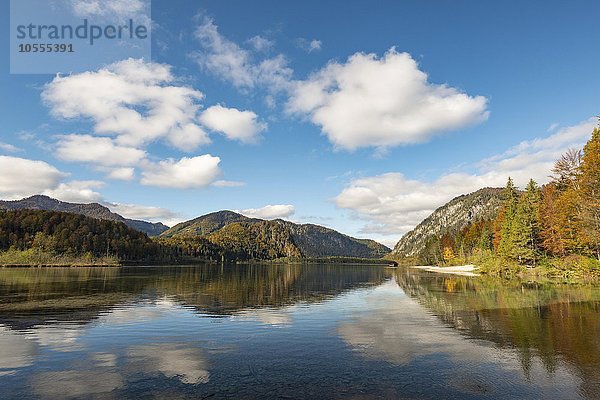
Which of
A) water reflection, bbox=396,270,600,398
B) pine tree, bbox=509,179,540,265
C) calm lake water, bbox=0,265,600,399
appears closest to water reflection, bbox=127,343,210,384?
calm lake water, bbox=0,265,600,399

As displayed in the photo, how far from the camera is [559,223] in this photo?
69688mm

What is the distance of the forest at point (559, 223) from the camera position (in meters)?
58.0

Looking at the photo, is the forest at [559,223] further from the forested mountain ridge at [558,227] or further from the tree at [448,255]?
the tree at [448,255]

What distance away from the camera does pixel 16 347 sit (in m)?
19.8

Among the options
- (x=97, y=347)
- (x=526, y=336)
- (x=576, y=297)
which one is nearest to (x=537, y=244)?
(x=576, y=297)

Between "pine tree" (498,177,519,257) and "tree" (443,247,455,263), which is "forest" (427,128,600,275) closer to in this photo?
"pine tree" (498,177,519,257)

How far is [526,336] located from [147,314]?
90.2ft

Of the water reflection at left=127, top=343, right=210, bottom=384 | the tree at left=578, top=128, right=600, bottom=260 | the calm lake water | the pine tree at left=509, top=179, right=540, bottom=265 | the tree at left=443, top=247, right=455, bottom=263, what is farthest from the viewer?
the tree at left=443, top=247, right=455, bottom=263

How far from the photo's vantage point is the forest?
58.0 metres

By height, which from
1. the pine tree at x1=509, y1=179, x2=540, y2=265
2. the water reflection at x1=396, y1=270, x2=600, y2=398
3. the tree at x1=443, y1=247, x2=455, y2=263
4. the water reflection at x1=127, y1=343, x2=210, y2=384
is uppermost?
the pine tree at x1=509, y1=179, x2=540, y2=265

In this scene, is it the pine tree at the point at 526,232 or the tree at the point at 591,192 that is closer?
the tree at the point at 591,192

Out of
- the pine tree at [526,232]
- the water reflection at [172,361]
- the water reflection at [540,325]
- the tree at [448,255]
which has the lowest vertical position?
the tree at [448,255]

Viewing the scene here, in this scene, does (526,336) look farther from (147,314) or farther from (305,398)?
(147,314)

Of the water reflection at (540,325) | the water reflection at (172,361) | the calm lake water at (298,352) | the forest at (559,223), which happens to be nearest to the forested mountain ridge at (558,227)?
the forest at (559,223)
